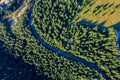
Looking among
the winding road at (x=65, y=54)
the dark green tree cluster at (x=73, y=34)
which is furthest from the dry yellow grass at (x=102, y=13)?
the winding road at (x=65, y=54)

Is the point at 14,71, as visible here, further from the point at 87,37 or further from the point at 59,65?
the point at 87,37

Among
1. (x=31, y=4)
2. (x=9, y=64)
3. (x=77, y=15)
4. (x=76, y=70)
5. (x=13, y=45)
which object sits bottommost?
(x=76, y=70)

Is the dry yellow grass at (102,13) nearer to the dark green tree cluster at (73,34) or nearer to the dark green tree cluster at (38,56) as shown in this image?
the dark green tree cluster at (73,34)

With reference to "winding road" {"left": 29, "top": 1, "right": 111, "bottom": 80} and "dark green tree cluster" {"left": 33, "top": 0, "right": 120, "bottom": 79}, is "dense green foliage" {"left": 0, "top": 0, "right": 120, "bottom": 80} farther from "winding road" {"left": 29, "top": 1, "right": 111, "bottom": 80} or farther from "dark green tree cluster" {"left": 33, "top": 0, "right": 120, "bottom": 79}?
"winding road" {"left": 29, "top": 1, "right": 111, "bottom": 80}

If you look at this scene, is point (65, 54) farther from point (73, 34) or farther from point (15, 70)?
point (15, 70)

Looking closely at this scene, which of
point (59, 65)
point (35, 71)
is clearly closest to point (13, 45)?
point (35, 71)

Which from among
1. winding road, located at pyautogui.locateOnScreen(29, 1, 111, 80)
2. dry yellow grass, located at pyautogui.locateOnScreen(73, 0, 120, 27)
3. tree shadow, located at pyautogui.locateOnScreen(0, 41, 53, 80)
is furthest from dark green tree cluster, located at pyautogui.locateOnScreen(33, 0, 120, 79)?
tree shadow, located at pyautogui.locateOnScreen(0, 41, 53, 80)

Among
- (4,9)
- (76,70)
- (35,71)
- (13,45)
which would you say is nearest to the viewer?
(76,70)
